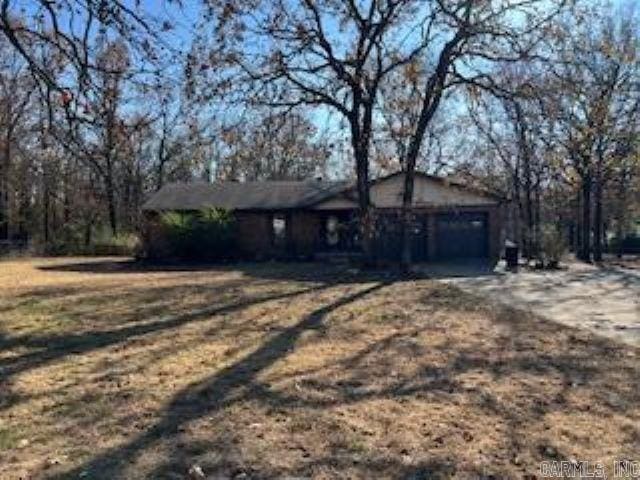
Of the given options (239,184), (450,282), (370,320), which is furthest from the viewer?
(239,184)

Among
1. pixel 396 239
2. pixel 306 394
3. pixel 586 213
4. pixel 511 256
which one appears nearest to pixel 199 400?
pixel 306 394

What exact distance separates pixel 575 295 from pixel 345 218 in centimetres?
2048

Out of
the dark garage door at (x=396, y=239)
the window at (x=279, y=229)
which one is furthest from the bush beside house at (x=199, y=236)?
the dark garage door at (x=396, y=239)

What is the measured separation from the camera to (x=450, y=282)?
2645 centimetres

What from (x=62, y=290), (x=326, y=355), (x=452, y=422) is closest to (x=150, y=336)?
(x=326, y=355)

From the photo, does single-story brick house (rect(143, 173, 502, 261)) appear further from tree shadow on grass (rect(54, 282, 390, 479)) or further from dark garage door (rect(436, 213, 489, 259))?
tree shadow on grass (rect(54, 282, 390, 479))

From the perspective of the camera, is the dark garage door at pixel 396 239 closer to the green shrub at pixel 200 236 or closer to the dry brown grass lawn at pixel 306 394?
the green shrub at pixel 200 236

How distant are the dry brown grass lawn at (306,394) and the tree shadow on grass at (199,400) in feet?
0.08

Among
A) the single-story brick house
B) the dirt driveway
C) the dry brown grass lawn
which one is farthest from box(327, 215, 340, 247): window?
the dry brown grass lawn

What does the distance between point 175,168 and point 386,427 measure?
59.1m

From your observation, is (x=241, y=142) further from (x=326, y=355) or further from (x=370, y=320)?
(x=326, y=355)

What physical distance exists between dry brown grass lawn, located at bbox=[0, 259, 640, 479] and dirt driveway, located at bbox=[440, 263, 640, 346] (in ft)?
3.37

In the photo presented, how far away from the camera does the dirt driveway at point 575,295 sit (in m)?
15.8

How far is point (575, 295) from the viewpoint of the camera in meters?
22.0
